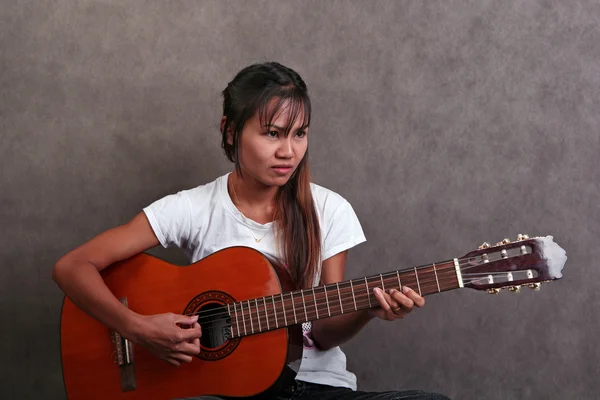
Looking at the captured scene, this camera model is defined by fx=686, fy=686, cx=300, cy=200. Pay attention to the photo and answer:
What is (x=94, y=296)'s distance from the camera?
1.83 metres

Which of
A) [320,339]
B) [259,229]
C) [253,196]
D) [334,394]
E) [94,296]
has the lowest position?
A: [334,394]

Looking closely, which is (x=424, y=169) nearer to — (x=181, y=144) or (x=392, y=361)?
(x=392, y=361)

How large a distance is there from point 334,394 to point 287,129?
71cm

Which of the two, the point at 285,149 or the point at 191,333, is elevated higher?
the point at 285,149

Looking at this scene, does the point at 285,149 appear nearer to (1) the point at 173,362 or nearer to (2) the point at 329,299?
(2) the point at 329,299

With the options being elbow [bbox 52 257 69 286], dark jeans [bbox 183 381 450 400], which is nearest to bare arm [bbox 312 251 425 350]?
dark jeans [bbox 183 381 450 400]

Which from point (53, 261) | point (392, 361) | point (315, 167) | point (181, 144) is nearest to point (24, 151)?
point (53, 261)

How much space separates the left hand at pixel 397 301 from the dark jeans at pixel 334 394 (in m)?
0.19

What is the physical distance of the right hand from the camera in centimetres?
173

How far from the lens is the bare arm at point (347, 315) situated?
1553mm

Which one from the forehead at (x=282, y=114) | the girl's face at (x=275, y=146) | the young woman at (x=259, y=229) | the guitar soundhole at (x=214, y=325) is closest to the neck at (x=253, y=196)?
the young woman at (x=259, y=229)

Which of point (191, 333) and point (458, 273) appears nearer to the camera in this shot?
point (458, 273)

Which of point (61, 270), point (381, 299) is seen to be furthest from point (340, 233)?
point (61, 270)

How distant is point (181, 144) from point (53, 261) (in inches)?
24.7
